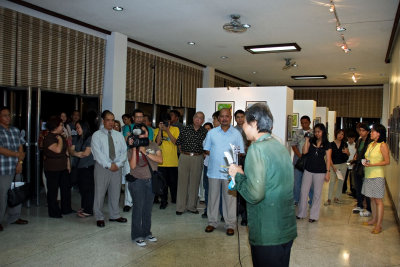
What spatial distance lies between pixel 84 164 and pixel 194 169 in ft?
5.70

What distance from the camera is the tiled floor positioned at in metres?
3.73

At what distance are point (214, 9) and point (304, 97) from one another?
1115 centimetres

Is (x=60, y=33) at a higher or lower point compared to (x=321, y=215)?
higher

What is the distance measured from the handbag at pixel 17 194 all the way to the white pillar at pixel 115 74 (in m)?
3.10

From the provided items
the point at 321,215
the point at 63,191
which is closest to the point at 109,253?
the point at 63,191

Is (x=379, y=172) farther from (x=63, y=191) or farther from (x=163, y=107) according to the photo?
(x=163, y=107)

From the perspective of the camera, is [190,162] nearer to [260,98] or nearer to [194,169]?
[194,169]

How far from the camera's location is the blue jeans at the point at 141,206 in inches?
157

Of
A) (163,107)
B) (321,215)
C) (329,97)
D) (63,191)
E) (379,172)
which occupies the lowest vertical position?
(321,215)

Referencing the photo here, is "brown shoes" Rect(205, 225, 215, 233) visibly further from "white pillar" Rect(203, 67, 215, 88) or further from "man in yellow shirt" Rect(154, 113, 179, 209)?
"white pillar" Rect(203, 67, 215, 88)

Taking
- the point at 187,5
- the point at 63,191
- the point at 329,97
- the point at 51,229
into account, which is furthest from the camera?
the point at 329,97

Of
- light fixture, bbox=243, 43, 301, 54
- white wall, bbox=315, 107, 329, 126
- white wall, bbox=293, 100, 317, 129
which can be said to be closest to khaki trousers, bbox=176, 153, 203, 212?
light fixture, bbox=243, 43, 301, 54

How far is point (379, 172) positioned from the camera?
4902 millimetres

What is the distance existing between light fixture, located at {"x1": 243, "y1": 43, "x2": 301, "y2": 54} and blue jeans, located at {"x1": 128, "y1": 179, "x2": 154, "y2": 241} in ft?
18.3
